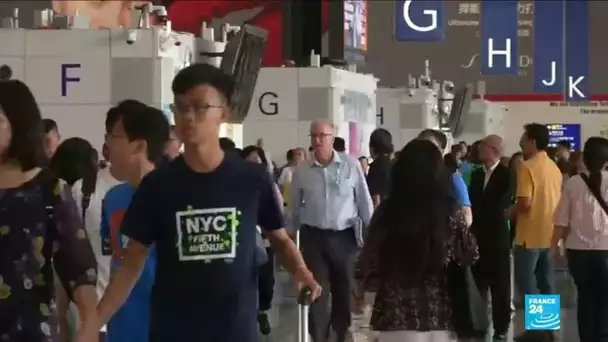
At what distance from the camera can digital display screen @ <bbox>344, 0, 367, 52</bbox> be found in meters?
19.7

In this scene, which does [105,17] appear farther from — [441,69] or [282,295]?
[441,69]

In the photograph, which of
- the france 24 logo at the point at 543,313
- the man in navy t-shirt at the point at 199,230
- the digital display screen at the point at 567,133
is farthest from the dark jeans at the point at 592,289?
the digital display screen at the point at 567,133

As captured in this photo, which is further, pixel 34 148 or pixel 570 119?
pixel 570 119

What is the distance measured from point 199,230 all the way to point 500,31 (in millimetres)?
17048

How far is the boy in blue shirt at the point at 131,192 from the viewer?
427 centimetres

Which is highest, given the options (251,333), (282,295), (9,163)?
(9,163)

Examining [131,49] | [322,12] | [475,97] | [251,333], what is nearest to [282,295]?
[131,49]

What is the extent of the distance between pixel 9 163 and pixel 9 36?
9058 millimetres

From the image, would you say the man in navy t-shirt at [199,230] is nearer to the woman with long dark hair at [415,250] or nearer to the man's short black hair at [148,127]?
the man's short black hair at [148,127]

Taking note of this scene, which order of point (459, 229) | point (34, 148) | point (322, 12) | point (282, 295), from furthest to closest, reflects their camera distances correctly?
point (322, 12) → point (282, 295) → point (459, 229) → point (34, 148)

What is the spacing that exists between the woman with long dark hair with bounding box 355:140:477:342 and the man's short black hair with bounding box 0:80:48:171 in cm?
189

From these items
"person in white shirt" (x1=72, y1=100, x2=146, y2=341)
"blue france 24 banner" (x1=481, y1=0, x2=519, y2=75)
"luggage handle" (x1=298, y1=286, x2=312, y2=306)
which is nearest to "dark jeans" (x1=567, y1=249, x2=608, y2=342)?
"person in white shirt" (x1=72, y1=100, x2=146, y2=341)

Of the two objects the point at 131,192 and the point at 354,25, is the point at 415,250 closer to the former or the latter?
the point at 131,192

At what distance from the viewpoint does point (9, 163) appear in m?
3.41
